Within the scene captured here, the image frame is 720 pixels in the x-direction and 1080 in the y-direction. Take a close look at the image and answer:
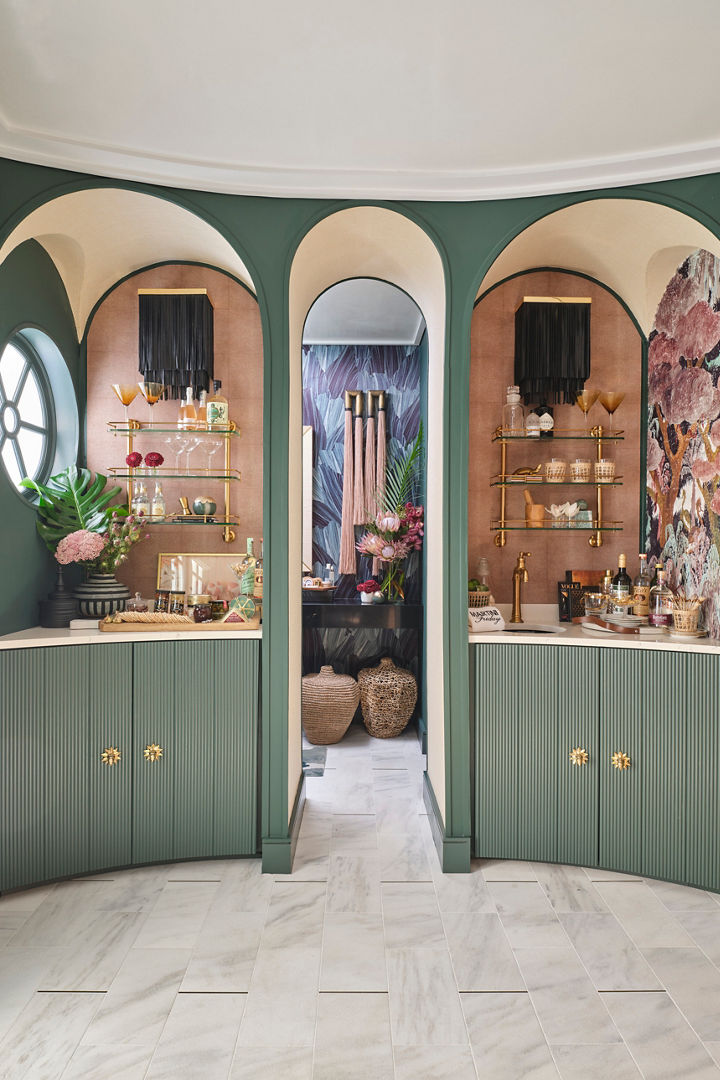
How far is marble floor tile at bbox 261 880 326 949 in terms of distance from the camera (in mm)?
2451

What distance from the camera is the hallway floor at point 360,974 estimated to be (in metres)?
1.90

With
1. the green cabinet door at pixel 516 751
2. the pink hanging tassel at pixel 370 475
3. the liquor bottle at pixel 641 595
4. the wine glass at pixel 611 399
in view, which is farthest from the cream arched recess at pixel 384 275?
the pink hanging tassel at pixel 370 475

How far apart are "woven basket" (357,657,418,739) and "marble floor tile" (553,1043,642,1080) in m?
Answer: 2.96

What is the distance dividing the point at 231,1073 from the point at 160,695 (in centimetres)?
141

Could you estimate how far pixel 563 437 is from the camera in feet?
11.2

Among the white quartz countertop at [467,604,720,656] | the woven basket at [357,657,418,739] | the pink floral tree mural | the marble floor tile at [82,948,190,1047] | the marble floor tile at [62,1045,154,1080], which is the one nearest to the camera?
the marble floor tile at [62,1045,154,1080]

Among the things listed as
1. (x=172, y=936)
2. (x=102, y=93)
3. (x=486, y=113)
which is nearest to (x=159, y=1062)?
(x=172, y=936)

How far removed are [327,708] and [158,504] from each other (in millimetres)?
2012

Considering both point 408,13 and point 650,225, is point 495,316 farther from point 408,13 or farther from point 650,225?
point 408,13

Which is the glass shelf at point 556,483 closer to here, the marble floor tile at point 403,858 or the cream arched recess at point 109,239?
the cream arched recess at point 109,239

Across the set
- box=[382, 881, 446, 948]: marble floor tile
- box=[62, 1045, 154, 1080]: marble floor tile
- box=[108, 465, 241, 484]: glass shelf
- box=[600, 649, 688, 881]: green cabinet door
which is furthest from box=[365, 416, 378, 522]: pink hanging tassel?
box=[62, 1045, 154, 1080]: marble floor tile

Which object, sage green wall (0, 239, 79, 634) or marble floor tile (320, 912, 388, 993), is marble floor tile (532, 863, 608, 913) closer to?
marble floor tile (320, 912, 388, 993)

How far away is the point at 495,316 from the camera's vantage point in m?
3.55

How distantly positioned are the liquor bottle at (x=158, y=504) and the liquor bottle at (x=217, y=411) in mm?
416
